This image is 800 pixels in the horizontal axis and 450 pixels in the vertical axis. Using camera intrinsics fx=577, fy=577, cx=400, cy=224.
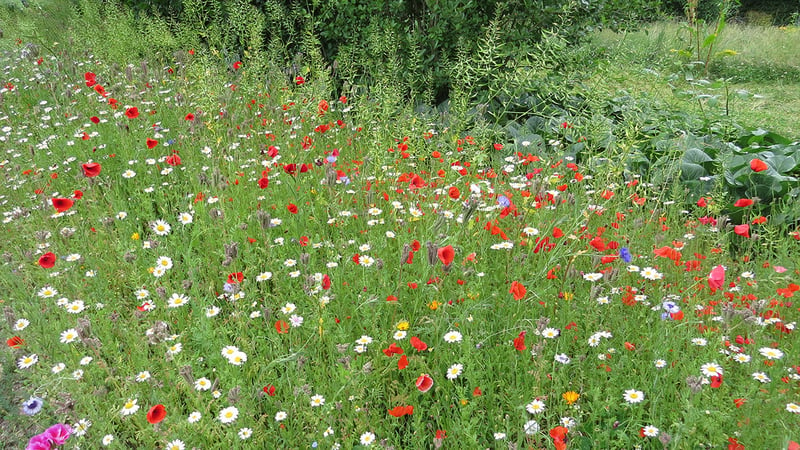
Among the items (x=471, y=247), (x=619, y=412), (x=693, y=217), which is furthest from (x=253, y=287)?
(x=693, y=217)

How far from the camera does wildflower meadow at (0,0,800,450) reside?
6.20 ft

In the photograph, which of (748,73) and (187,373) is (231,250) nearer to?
(187,373)

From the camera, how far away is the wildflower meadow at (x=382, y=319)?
6.20 ft

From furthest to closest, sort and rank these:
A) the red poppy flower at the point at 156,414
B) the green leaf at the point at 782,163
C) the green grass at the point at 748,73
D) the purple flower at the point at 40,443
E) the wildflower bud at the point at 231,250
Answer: the green grass at the point at 748,73 → the green leaf at the point at 782,163 → the wildflower bud at the point at 231,250 → the red poppy flower at the point at 156,414 → the purple flower at the point at 40,443

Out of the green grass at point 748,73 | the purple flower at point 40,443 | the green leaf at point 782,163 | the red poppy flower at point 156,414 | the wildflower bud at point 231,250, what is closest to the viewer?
the purple flower at point 40,443

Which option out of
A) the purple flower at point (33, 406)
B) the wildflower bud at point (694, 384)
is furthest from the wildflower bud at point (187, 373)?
the wildflower bud at point (694, 384)

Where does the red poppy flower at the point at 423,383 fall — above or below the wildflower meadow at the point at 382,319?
above

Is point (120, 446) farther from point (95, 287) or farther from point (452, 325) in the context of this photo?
point (452, 325)

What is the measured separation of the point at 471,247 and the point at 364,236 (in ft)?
1.82

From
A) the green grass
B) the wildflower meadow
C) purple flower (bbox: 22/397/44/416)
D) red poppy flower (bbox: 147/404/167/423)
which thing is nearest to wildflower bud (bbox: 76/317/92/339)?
the wildflower meadow

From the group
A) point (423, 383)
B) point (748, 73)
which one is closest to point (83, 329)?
point (423, 383)

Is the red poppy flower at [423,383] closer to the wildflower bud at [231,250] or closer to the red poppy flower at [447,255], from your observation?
the red poppy flower at [447,255]

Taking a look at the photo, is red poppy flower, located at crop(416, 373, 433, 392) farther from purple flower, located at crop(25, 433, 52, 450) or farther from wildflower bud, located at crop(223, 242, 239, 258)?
purple flower, located at crop(25, 433, 52, 450)

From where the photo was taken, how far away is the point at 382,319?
236cm
